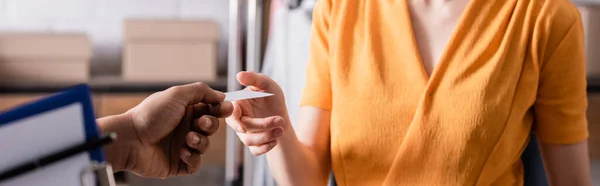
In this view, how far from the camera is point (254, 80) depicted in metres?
0.89

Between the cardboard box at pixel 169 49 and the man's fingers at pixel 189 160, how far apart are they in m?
1.76

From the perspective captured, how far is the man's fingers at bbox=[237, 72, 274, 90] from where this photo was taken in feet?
2.82

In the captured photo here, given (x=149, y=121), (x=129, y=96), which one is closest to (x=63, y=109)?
(x=149, y=121)

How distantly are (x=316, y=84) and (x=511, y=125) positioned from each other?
293mm

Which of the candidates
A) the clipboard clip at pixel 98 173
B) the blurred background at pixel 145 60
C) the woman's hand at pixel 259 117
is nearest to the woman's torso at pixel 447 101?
the woman's hand at pixel 259 117

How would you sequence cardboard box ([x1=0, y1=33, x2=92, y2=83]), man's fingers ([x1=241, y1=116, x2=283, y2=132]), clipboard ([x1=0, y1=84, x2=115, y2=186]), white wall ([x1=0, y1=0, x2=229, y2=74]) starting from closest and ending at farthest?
clipboard ([x1=0, y1=84, x2=115, y2=186])
man's fingers ([x1=241, y1=116, x2=283, y2=132])
cardboard box ([x1=0, y1=33, x2=92, y2=83])
white wall ([x1=0, y1=0, x2=229, y2=74])

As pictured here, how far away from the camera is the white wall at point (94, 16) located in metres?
2.92

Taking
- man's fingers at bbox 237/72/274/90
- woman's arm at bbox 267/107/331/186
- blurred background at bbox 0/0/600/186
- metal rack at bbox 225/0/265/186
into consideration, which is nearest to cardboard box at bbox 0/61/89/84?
blurred background at bbox 0/0/600/186

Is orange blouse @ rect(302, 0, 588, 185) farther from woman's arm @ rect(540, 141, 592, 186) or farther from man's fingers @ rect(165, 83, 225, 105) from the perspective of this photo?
man's fingers @ rect(165, 83, 225, 105)

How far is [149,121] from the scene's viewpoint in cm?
75

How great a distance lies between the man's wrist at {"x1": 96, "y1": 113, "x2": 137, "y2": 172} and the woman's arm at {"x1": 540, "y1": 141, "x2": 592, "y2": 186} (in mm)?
608

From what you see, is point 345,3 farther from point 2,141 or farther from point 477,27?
point 2,141

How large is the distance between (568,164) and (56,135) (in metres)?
0.82

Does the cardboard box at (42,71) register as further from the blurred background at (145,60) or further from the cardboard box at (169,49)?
the cardboard box at (169,49)
